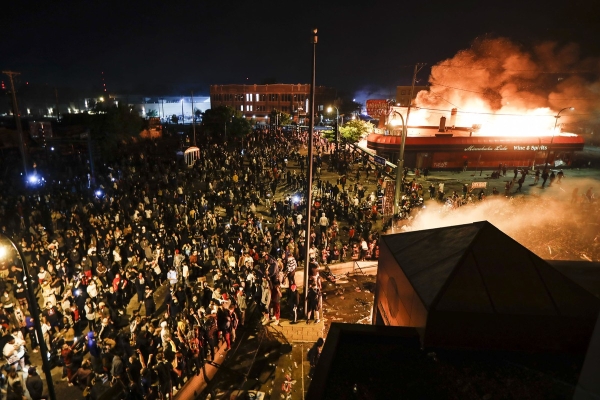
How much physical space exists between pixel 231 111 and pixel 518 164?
38.7 m

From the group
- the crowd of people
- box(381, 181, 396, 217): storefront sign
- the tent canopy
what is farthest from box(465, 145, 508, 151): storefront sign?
the tent canopy

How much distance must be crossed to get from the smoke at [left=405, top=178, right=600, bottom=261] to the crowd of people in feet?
13.6

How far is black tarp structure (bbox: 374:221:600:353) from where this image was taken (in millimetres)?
5156

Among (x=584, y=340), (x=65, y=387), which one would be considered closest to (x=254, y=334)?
(x=65, y=387)

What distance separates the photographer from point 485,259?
19.6 feet

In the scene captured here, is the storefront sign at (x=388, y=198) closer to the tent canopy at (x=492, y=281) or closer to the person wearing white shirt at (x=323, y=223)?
the person wearing white shirt at (x=323, y=223)

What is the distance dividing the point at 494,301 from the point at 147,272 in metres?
9.79

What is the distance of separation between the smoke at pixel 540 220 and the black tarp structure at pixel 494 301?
11248 millimetres

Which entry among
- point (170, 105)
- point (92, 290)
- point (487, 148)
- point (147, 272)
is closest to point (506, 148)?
point (487, 148)

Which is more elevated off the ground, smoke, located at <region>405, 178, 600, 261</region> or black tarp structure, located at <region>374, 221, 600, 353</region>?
black tarp structure, located at <region>374, 221, 600, 353</region>

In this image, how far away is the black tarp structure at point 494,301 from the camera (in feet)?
16.9

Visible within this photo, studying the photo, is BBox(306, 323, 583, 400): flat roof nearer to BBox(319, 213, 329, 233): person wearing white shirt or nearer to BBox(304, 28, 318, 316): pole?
BBox(304, 28, 318, 316): pole

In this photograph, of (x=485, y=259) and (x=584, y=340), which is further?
(x=485, y=259)

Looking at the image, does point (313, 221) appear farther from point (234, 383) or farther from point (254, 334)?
point (234, 383)
